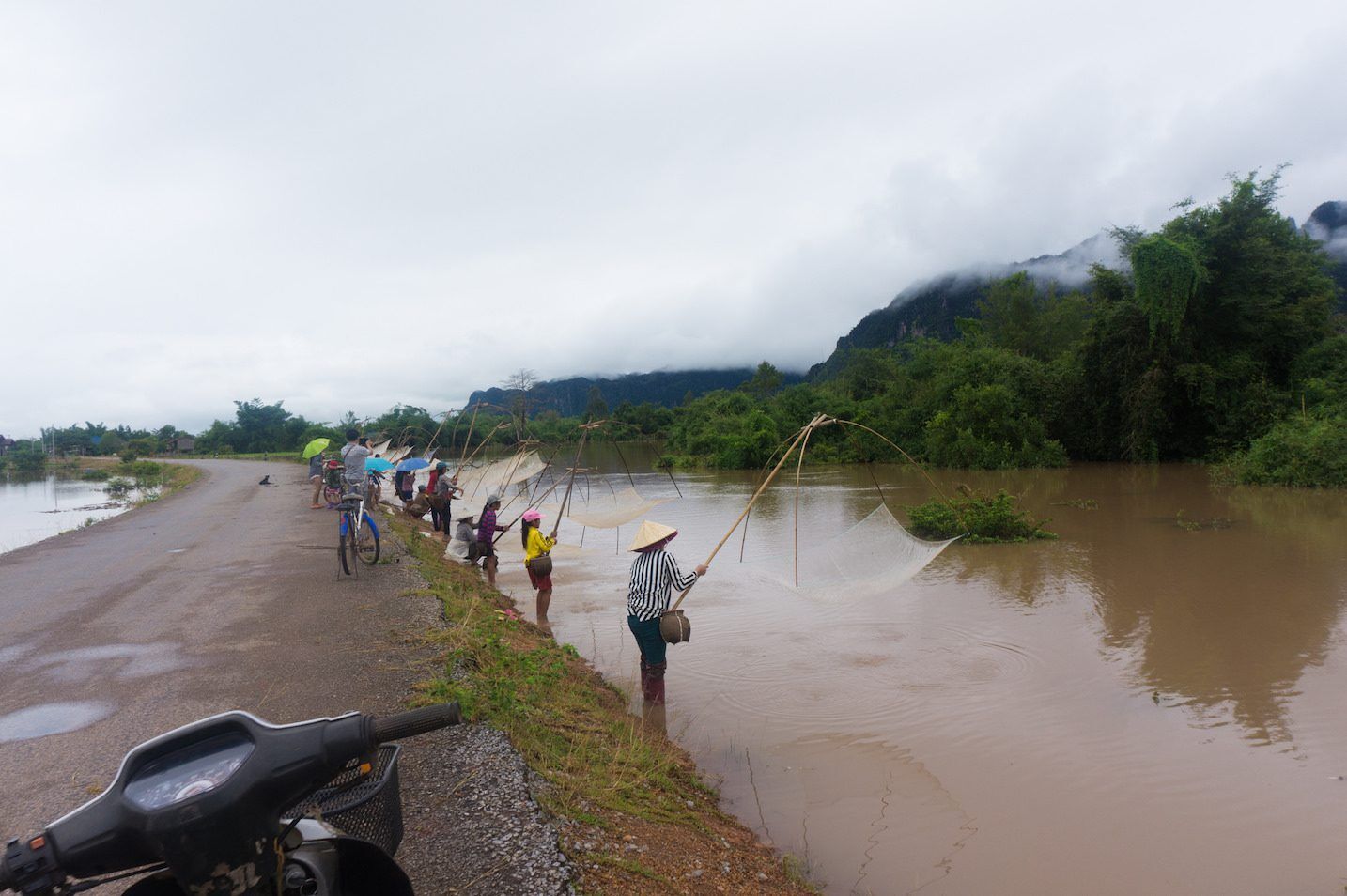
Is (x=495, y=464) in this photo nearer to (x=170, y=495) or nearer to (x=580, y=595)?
(x=580, y=595)

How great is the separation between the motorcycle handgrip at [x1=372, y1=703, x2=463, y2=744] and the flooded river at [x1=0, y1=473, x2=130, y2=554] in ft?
41.7

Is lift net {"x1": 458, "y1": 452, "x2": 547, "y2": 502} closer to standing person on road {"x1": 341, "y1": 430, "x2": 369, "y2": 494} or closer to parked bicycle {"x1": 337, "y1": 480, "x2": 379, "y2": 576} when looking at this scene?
standing person on road {"x1": 341, "y1": 430, "x2": 369, "y2": 494}

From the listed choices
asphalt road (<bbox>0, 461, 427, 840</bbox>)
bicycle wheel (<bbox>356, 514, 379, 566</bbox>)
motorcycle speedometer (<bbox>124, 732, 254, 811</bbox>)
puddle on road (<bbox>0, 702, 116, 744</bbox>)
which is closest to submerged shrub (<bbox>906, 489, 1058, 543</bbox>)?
bicycle wheel (<bbox>356, 514, 379, 566</bbox>)

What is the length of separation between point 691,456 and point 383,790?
35.9m

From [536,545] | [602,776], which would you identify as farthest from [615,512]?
[602,776]

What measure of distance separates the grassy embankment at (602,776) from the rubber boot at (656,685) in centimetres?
21

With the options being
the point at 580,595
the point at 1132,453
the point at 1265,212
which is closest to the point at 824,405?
the point at 1132,453

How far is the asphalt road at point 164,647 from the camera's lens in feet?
12.5

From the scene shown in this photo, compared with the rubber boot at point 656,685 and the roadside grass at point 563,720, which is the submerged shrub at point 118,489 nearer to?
the roadside grass at point 563,720

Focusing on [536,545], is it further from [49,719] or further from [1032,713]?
[1032,713]

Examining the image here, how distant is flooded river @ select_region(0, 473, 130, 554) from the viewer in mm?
14961

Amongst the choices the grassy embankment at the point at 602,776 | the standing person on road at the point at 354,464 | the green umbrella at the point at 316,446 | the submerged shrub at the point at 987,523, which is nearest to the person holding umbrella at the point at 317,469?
the green umbrella at the point at 316,446

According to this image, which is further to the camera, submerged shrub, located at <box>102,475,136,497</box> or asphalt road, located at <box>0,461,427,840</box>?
submerged shrub, located at <box>102,475,136,497</box>

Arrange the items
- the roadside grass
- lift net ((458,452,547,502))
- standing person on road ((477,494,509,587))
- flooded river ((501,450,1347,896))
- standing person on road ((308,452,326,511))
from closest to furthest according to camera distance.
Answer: the roadside grass → flooded river ((501,450,1347,896)) → standing person on road ((477,494,509,587)) → lift net ((458,452,547,502)) → standing person on road ((308,452,326,511))
